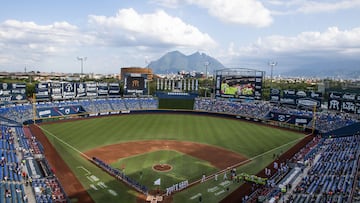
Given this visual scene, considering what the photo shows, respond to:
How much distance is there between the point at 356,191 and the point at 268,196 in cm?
635

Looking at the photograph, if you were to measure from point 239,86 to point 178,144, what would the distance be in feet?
94.0

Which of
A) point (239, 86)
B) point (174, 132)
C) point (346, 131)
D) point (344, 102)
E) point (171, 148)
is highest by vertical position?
point (239, 86)

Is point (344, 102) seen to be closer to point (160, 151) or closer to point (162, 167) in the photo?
point (160, 151)

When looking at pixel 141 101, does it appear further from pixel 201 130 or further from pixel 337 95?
pixel 337 95

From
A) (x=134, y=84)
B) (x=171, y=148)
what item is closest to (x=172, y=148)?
(x=171, y=148)

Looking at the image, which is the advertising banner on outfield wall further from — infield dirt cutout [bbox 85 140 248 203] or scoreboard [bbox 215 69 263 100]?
infield dirt cutout [bbox 85 140 248 203]

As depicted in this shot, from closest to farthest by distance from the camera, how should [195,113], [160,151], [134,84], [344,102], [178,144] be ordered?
[160,151] → [178,144] → [344,102] → [195,113] → [134,84]

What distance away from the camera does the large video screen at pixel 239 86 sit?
61.5 metres

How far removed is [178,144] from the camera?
132ft

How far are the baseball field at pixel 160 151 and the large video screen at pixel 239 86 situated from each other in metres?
7.09

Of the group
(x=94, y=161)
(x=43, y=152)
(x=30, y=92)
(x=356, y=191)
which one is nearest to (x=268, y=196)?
(x=356, y=191)

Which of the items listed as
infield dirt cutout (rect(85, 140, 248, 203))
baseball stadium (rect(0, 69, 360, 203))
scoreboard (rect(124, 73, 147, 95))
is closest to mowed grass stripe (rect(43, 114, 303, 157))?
baseball stadium (rect(0, 69, 360, 203))

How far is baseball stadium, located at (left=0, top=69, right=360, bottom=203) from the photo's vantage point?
78.6 ft

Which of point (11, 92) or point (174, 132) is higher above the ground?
point (11, 92)
